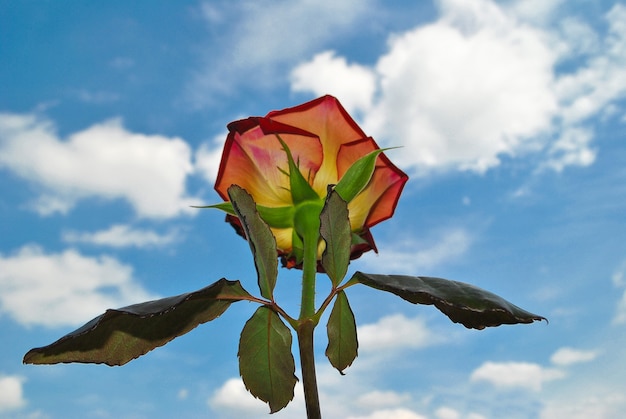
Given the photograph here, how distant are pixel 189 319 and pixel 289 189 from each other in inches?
10.1

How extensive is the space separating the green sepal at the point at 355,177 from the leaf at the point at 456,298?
0.43 feet

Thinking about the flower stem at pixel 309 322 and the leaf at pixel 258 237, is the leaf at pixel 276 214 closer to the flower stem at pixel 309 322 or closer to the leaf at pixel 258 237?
the flower stem at pixel 309 322

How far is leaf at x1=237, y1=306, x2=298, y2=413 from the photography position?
870 millimetres

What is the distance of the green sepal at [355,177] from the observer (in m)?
0.88

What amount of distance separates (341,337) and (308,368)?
5.6 inches

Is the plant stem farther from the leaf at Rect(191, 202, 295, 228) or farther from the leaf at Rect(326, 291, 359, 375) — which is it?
the leaf at Rect(191, 202, 295, 228)

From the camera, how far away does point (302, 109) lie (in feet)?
3.01

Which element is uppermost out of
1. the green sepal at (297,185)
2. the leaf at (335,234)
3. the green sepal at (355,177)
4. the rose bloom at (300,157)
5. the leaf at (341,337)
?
the rose bloom at (300,157)

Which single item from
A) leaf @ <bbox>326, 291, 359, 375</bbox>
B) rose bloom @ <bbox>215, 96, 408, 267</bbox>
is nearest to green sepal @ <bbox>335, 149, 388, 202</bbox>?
rose bloom @ <bbox>215, 96, 408, 267</bbox>

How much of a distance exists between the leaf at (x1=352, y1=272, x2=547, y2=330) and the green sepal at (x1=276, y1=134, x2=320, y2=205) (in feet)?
0.59

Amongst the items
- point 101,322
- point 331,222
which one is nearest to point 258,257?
point 331,222

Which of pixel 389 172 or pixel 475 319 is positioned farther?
pixel 389 172

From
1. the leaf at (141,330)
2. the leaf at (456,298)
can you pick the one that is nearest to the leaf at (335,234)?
the leaf at (456,298)

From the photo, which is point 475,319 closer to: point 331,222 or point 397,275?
point 397,275
